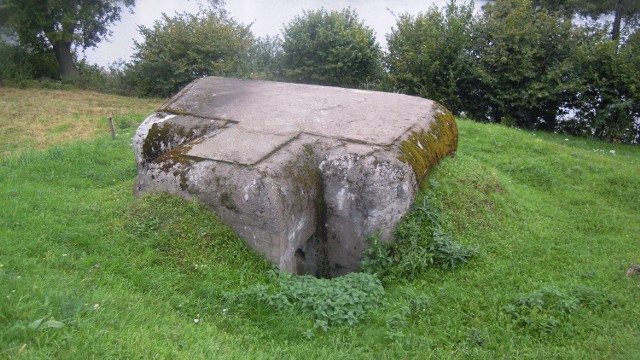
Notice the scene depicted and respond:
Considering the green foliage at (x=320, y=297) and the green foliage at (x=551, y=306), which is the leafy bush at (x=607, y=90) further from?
the green foliage at (x=320, y=297)

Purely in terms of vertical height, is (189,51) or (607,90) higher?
(189,51)

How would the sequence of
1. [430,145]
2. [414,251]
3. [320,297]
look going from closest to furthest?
[320,297]
[414,251]
[430,145]

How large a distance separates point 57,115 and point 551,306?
11.3 meters

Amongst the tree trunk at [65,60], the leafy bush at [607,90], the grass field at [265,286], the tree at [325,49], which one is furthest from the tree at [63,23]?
the leafy bush at [607,90]

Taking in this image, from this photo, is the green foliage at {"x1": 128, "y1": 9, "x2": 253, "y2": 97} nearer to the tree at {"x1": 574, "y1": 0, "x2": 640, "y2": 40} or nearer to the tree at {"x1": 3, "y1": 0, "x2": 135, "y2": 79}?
the tree at {"x1": 3, "y1": 0, "x2": 135, "y2": 79}

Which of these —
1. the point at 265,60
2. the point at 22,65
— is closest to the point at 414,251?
the point at 265,60

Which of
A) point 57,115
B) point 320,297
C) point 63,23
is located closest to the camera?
point 320,297

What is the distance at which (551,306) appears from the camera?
Answer: 13.7ft

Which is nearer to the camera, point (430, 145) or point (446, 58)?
point (430, 145)

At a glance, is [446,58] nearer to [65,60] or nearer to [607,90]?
[607,90]

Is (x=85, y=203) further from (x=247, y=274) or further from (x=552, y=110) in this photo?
(x=552, y=110)

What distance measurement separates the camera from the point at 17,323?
2797 millimetres

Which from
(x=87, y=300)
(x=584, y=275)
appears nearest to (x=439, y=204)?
(x=584, y=275)

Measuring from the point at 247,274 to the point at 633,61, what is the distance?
452 inches
